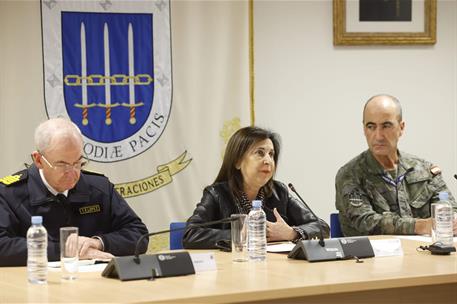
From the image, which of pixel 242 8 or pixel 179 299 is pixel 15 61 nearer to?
pixel 242 8

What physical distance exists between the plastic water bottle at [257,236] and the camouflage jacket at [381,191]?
3.98 feet

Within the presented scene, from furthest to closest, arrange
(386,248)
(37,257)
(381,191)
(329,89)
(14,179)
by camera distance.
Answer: (329,89)
(381,191)
(14,179)
(386,248)
(37,257)

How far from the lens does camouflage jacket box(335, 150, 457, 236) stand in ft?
15.3

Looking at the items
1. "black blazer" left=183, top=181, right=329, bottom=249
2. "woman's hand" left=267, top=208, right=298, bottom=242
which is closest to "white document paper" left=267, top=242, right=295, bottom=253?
"woman's hand" left=267, top=208, right=298, bottom=242

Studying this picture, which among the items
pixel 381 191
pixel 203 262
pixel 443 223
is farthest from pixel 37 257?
pixel 381 191

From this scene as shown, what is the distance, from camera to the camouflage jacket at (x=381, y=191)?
183 inches

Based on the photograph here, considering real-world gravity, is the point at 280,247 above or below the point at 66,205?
below

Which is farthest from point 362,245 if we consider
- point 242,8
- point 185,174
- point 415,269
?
point 242,8

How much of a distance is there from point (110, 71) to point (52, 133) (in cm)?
152

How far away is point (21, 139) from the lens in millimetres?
5055

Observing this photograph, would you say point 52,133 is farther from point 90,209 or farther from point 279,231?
point 279,231

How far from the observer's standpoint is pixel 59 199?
12.9 ft

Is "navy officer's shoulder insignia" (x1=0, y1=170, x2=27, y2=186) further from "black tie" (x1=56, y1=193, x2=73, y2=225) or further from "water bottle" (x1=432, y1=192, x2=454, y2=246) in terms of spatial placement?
"water bottle" (x1=432, y1=192, x2=454, y2=246)

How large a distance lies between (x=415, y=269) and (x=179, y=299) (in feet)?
3.39
